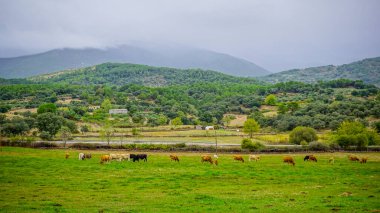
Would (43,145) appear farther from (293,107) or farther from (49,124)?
(293,107)

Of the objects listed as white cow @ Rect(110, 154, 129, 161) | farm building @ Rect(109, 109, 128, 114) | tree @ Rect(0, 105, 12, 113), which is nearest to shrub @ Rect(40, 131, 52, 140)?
white cow @ Rect(110, 154, 129, 161)

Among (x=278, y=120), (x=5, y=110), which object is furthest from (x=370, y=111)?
(x=5, y=110)

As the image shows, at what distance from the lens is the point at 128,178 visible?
100ft

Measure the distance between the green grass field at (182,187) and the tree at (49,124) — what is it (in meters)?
37.8

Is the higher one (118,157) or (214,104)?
(214,104)

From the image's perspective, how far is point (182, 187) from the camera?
2778 centimetres

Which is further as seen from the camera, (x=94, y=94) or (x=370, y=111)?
(x=94, y=94)

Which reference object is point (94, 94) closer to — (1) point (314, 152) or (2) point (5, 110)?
(2) point (5, 110)

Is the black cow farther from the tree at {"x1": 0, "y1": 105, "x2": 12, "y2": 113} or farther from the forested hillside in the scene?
the tree at {"x1": 0, "y1": 105, "x2": 12, "y2": 113}

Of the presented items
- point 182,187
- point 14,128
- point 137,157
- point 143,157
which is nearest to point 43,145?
point 14,128

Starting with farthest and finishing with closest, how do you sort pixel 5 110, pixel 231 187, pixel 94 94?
pixel 94 94
pixel 5 110
pixel 231 187

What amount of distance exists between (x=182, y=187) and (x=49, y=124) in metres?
56.2

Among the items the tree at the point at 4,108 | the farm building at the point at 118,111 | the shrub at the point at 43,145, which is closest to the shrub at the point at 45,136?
the shrub at the point at 43,145

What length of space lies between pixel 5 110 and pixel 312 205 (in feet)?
373
